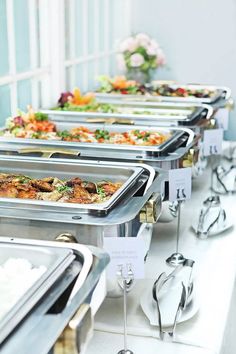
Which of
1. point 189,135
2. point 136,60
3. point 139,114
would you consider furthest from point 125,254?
point 136,60

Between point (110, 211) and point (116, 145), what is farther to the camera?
point (116, 145)

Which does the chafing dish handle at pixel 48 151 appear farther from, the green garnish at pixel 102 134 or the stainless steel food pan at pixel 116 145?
the green garnish at pixel 102 134

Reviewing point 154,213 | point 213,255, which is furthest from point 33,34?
point 154,213

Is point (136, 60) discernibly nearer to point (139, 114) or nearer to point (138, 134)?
point (139, 114)

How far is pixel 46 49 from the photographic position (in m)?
2.57

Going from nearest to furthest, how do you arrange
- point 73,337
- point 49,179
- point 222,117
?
point 73,337 → point 49,179 → point 222,117

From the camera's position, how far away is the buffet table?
4.14ft

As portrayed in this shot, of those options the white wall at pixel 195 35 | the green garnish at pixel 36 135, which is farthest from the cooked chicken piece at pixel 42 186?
the white wall at pixel 195 35

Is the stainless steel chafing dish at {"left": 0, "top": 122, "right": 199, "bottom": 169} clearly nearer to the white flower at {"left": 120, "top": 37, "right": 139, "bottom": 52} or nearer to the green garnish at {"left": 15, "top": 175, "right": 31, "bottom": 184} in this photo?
the green garnish at {"left": 15, "top": 175, "right": 31, "bottom": 184}

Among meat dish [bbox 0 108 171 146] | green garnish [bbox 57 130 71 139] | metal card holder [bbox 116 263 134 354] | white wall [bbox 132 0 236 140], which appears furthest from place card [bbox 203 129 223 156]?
white wall [bbox 132 0 236 140]

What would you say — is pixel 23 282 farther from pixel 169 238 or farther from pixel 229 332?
pixel 169 238

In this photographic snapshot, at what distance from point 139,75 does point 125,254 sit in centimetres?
251

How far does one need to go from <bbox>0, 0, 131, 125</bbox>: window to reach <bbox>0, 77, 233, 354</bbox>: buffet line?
118mm

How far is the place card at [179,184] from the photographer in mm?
1537
